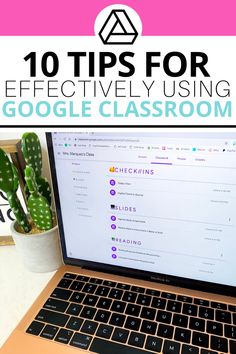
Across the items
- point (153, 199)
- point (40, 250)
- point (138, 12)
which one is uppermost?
point (138, 12)

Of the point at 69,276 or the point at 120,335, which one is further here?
the point at 69,276

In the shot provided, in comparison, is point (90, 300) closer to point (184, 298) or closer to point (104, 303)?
point (104, 303)

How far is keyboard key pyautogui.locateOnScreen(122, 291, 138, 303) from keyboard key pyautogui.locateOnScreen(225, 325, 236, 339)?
0.16 m

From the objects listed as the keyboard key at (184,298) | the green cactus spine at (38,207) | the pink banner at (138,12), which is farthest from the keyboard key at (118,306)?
the pink banner at (138,12)

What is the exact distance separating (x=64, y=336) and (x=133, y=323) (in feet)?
0.38

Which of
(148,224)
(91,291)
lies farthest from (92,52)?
(91,291)

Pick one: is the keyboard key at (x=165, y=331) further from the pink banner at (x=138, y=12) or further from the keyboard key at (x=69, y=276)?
the pink banner at (x=138, y=12)

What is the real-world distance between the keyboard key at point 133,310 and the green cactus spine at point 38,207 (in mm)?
230

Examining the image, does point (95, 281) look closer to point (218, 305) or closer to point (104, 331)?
point (104, 331)

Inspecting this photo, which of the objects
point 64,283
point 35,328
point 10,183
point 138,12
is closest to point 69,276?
point 64,283

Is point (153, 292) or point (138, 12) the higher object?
point (138, 12)

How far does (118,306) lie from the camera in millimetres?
533

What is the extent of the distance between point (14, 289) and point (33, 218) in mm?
150

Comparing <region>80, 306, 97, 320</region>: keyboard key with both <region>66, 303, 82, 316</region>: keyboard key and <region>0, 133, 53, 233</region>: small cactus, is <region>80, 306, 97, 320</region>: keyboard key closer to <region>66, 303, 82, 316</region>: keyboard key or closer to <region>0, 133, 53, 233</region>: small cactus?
<region>66, 303, 82, 316</region>: keyboard key
